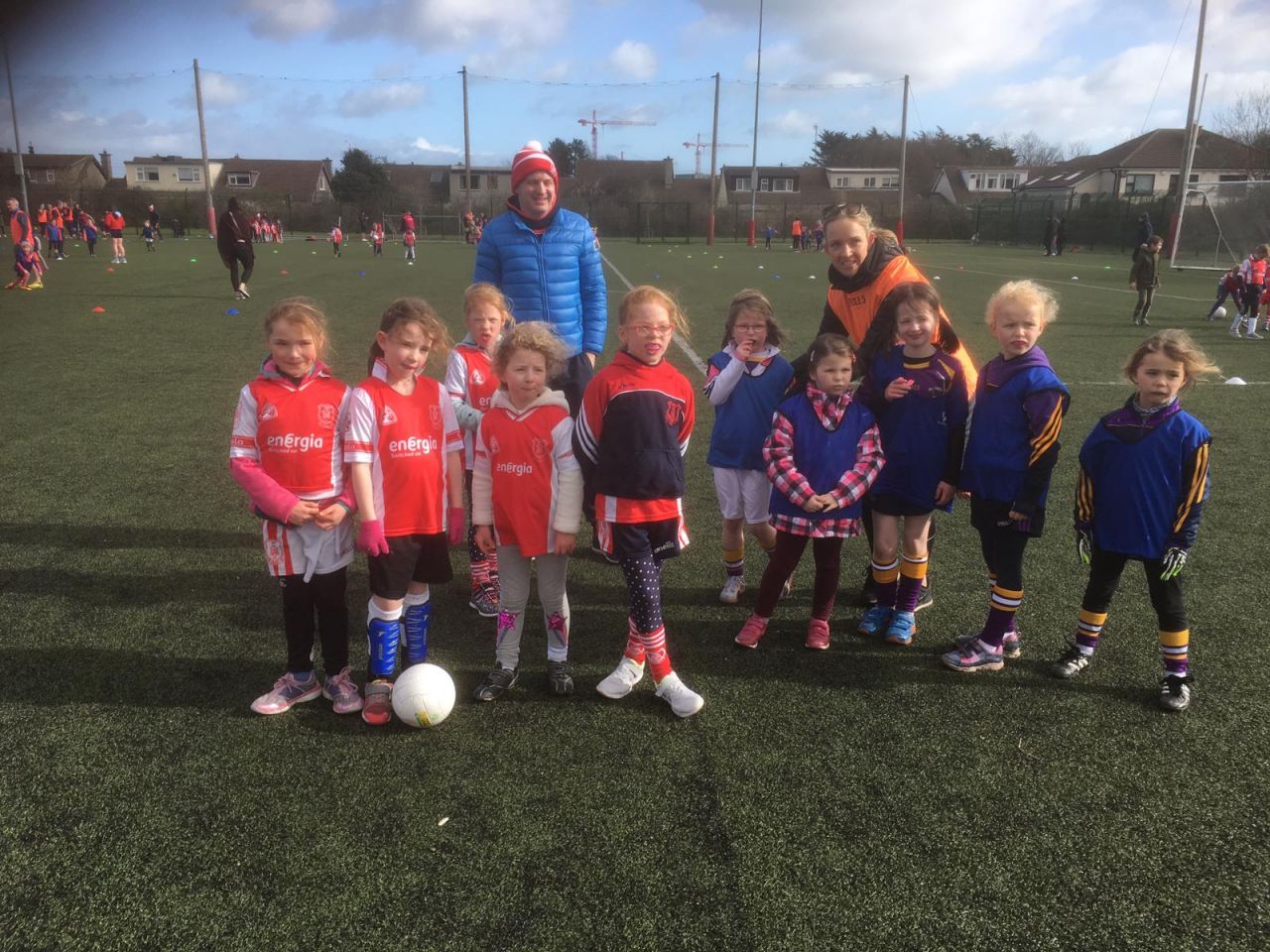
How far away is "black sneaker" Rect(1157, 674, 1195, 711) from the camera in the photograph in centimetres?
346

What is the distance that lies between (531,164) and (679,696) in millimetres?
2679

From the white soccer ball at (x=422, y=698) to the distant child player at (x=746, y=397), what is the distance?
168 cm

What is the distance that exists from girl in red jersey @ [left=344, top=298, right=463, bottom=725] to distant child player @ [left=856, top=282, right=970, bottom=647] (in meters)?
1.91

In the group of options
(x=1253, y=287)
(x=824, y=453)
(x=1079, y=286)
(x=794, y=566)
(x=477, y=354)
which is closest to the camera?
(x=824, y=453)

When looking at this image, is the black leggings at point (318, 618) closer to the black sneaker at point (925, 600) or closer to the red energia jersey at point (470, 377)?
the red energia jersey at point (470, 377)

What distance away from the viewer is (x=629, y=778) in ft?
9.86

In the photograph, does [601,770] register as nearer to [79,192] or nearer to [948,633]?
[948,633]

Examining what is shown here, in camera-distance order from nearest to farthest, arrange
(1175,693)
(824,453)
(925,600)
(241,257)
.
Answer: (1175,693), (824,453), (925,600), (241,257)

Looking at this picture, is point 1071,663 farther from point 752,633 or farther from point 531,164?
point 531,164

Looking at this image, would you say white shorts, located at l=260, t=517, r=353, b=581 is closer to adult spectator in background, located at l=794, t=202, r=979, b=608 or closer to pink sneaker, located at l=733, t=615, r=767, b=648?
pink sneaker, located at l=733, t=615, r=767, b=648

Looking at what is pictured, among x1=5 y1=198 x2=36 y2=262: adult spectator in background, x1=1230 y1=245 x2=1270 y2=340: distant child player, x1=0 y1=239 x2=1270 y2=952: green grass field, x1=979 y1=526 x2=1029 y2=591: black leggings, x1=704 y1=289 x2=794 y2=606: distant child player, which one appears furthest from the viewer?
x1=5 y1=198 x2=36 y2=262: adult spectator in background

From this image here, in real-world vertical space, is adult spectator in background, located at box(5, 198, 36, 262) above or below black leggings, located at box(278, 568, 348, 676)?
above

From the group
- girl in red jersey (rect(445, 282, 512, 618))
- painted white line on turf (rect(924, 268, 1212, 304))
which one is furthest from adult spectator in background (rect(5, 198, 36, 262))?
painted white line on turf (rect(924, 268, 1212, 304))

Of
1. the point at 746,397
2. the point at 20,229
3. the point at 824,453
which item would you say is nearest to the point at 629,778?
the point at 824,453
